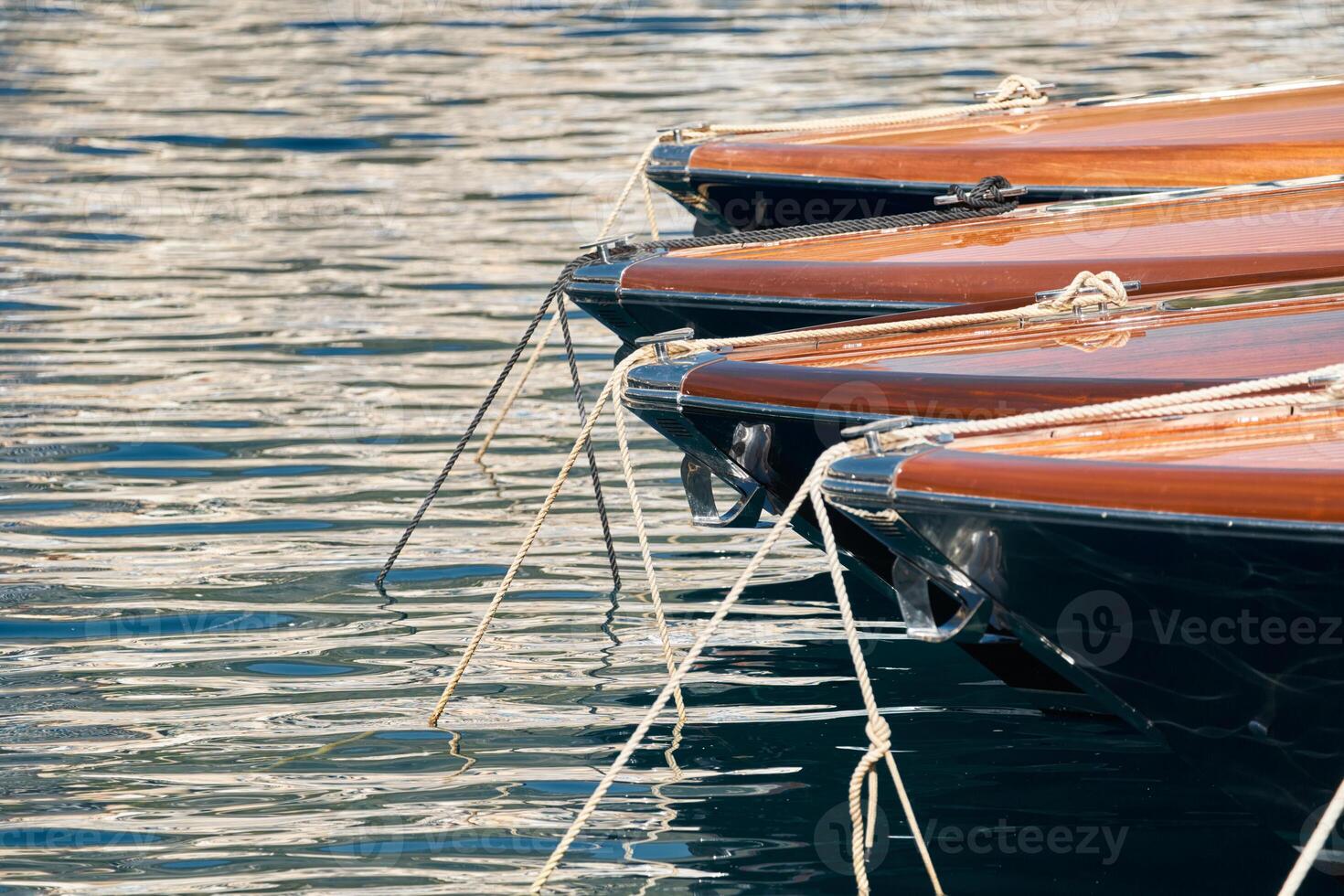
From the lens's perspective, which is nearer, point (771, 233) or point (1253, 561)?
point (1253, 561)

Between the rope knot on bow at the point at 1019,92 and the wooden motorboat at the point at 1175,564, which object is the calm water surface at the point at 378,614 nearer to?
the wooden motorboat at the point at 1175,564

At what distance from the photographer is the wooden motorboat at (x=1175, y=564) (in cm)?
306

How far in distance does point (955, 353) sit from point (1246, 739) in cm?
135

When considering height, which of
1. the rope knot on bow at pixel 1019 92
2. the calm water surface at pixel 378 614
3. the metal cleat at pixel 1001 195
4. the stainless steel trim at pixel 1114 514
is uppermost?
the stainless steel trim at pixel 1114 514

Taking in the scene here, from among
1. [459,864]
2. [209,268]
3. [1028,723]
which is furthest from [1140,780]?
[209,268]

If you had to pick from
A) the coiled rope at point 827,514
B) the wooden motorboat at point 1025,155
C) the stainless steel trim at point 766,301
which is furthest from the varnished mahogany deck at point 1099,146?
the coiled rope at point 827,514

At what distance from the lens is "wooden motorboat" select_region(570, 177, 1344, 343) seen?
4.99 m

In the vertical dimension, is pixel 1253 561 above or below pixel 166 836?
above

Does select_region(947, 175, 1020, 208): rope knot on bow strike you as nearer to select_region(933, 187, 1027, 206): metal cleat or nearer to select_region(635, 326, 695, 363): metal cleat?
select_region(933, 187, 1027, 206): metal cleat

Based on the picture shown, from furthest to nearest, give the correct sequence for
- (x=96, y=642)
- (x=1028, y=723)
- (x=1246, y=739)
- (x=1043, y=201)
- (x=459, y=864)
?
(x=1043, y=201), (x=96, y=642), (x=1028, y=723), (x=459, y=864), (x=1246, y=739)

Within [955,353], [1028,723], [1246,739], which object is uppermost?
[955,353]

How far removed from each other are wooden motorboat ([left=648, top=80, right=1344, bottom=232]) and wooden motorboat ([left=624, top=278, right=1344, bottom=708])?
61.8 inches

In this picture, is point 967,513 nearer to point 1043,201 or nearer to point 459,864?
point 459,864

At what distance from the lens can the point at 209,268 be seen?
9547 millimetres
